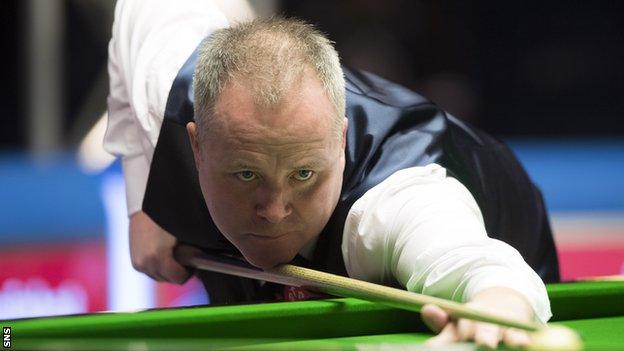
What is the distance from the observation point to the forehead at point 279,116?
2.16 meters

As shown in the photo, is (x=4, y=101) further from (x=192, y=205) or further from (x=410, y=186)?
(x=410, y=186)

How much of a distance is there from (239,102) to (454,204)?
0.48m

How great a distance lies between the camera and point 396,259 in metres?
2.30

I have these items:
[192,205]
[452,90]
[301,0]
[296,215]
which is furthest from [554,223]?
[296,215]

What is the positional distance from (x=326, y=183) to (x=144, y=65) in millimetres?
918

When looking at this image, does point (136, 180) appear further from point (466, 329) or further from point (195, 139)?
point (466, 329)

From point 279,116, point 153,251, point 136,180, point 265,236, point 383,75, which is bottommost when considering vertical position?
point 383,75

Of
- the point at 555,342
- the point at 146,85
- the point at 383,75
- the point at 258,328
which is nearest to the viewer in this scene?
the point at 555,342

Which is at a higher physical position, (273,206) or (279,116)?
(279,116)

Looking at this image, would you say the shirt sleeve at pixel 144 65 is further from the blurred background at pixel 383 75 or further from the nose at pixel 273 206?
the blurred background at pixel 383 75

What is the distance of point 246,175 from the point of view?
7.36 ft

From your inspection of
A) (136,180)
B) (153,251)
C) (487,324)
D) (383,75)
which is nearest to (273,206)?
(487,324)

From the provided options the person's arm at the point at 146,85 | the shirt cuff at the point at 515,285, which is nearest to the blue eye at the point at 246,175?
the shirt cuff at the point at 515,285

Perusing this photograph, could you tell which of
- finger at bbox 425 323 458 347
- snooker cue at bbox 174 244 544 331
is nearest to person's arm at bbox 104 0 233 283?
snooker cue at bbox 174 244 544 331
